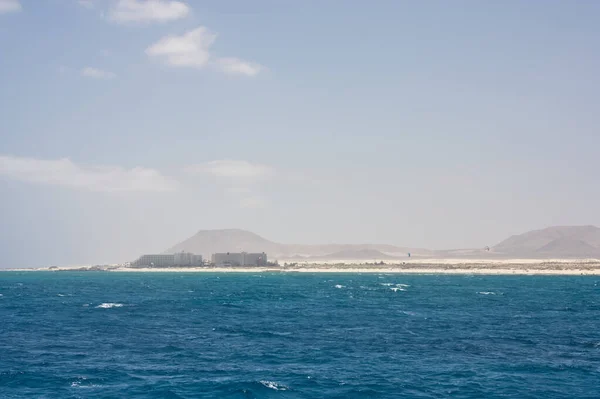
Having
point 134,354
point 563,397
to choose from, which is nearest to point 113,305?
point 134,354

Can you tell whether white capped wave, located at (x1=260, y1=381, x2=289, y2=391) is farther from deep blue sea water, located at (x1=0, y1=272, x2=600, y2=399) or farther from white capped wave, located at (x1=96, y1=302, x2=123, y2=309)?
white capped wave, located at (x1=96, y1=302, x2=123, y2=309)

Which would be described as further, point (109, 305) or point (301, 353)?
point (109, 305)

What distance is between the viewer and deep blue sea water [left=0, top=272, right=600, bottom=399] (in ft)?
143

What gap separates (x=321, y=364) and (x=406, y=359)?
889 centimetres

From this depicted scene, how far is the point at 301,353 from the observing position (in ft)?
190

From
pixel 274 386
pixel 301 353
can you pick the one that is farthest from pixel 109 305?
pixel 274 386

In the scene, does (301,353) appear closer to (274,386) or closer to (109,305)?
(274,386)

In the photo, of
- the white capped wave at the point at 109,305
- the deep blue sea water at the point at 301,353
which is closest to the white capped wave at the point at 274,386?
the deep blue sea water at the point at 301,353

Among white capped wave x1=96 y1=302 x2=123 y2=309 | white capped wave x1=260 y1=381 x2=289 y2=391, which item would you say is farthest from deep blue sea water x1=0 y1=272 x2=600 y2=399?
white capped wave x1=96 y1=302 x2=123 y2=309

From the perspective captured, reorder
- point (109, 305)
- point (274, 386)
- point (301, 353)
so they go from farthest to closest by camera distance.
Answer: point (109, 305) < point (301, 353) < point (274, 386)

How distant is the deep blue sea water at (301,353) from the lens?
1716 inches

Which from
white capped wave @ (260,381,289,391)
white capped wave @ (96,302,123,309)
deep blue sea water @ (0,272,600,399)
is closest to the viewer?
white capped wave @ (260,381,289,391)

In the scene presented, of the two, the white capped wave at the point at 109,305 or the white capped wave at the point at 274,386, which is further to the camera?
the white capped wave at the point at 109,305

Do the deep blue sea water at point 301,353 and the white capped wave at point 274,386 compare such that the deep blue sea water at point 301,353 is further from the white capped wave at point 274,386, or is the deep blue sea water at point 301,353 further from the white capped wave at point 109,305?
the white capped wave at point 109,305
